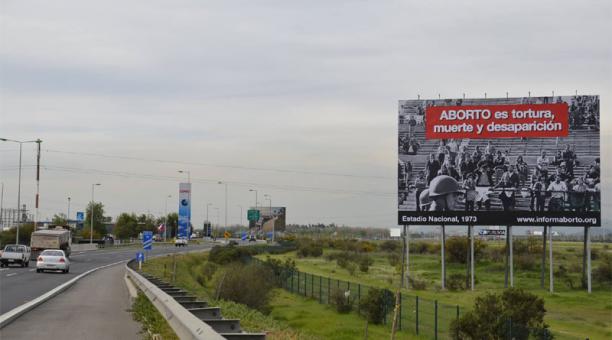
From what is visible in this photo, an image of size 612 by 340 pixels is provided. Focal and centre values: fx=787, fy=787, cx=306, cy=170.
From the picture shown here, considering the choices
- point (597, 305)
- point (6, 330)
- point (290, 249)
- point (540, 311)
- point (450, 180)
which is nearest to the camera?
point (6, 330)

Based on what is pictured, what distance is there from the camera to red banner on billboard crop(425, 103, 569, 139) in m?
42.8

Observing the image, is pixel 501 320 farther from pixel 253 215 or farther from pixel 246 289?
pixel 253 215

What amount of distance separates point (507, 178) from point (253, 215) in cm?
11786

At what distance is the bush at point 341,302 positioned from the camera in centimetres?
3438

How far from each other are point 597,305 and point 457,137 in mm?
11457

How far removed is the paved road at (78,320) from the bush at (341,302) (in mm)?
11072

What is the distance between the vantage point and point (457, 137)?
144ft

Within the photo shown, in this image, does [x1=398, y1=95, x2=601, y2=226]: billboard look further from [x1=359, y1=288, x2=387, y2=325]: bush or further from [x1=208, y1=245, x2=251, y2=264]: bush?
[x1=208, y1=245, x2=251, y2=264]: bush

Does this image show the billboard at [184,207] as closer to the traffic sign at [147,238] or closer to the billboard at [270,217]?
the traffic sign at [147,238]

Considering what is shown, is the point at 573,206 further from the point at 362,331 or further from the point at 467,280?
the point at 362,331

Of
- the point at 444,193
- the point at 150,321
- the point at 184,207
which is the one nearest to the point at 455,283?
the point at 444,193

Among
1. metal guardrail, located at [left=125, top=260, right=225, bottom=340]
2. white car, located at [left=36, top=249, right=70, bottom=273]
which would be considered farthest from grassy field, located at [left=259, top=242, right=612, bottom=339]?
white car, located at [left=36, top=249, right=70, bottom=273]

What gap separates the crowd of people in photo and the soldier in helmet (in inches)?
10.7

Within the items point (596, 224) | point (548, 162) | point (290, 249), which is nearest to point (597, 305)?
point (596, 224)
